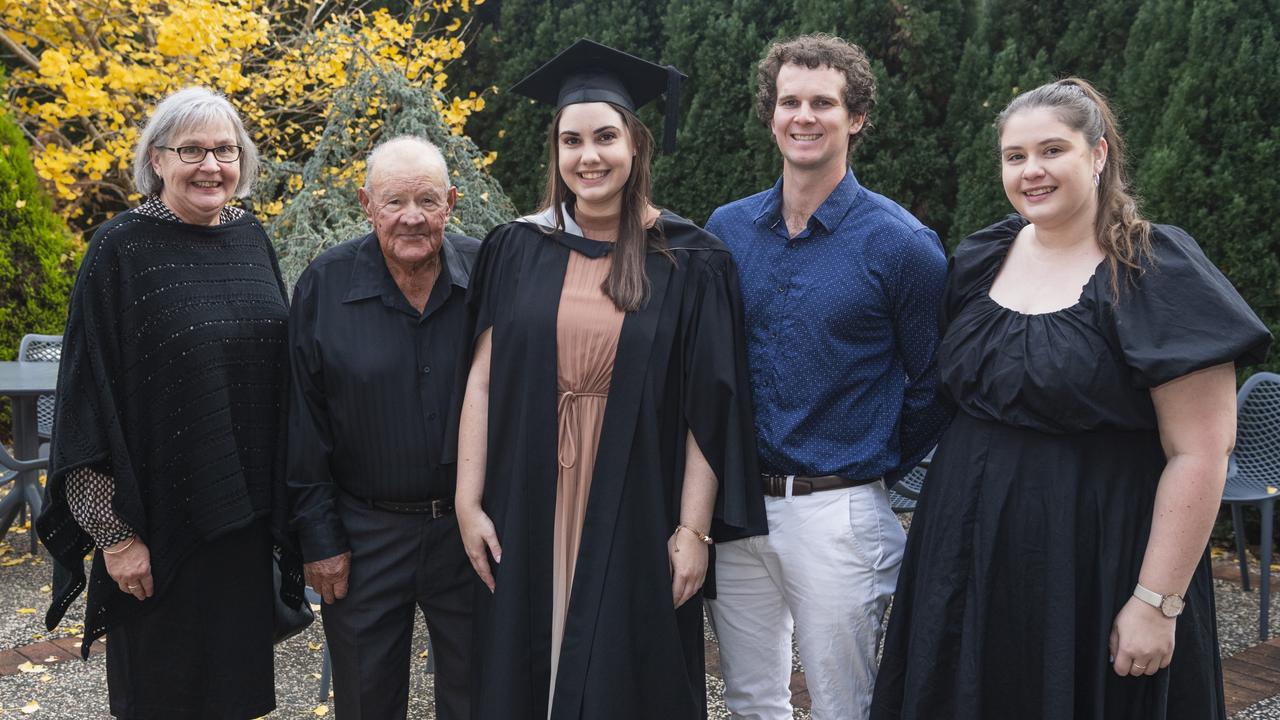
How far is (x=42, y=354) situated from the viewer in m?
6.08

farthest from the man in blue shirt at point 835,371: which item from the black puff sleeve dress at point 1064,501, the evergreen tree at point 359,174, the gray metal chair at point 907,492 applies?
the evergreen tree at point 359,174

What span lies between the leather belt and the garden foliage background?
9.79 feet

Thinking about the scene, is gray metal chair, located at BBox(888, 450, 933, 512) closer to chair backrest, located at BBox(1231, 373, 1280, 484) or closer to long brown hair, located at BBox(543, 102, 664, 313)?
chair backrest, located at BBox(1231, 373, 1280, 484)

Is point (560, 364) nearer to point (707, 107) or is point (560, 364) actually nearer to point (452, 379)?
point (452, 379)

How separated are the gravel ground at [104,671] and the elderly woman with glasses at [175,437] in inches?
42.9

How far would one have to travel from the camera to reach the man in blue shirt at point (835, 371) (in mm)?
2471

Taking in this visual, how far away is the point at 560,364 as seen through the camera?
240 centimetres

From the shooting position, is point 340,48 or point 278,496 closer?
point 278,496

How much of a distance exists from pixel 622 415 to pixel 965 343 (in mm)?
778

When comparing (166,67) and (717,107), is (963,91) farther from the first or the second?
(166,67)

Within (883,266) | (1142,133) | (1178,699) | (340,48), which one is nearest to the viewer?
(1178,699)

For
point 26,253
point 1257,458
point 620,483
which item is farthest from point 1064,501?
point 26,253

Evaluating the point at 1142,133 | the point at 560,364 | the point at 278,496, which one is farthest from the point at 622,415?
the point at 1142,133

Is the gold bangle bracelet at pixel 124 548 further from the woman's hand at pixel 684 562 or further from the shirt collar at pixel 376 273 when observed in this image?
the woman's hand at pixel 684 562
